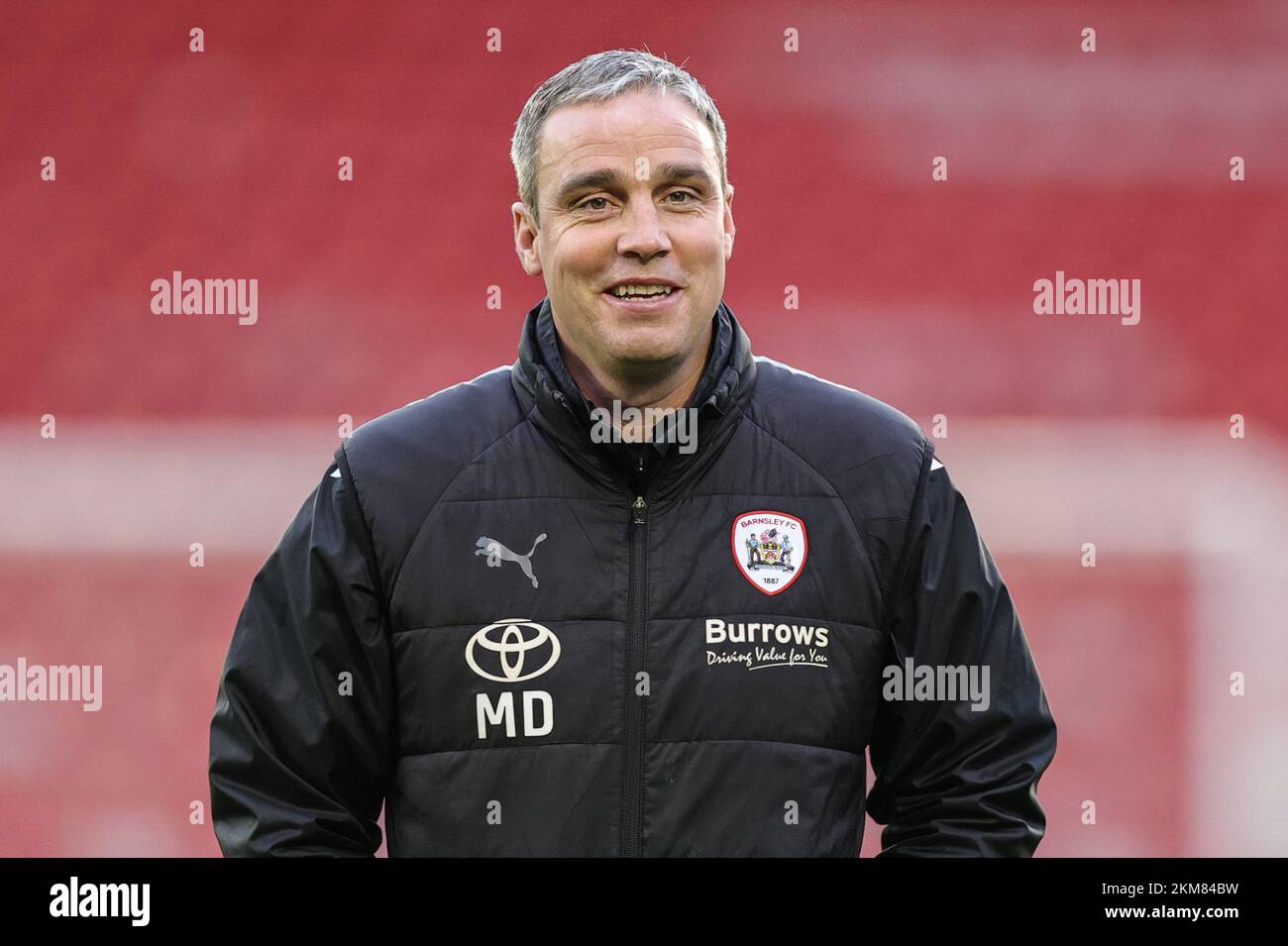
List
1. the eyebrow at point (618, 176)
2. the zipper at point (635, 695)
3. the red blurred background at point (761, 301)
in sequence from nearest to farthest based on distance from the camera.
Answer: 1. the zipper at point (635, 695)
2. the eyebrow at point (618, 176)
3. the red blurred background at point (761, 301)

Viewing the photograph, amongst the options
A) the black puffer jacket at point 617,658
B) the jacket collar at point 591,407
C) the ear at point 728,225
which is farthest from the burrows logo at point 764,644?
the ear at point 728,225

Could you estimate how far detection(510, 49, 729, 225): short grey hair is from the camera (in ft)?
5.14

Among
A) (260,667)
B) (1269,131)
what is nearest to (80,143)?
(260,667)

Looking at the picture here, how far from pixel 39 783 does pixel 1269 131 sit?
283cm

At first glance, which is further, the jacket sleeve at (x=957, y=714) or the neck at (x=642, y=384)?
the neck at (x=642, y=384)

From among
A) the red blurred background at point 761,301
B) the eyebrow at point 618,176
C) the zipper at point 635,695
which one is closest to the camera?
the zipper at point 635,695

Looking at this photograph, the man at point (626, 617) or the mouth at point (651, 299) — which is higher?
the mouth at point (651, 299)

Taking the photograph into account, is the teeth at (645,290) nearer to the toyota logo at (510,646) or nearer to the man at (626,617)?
the man at (626,617)

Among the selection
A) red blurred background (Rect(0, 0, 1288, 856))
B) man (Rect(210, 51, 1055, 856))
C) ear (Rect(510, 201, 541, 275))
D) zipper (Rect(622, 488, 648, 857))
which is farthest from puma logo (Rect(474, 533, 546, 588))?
red blurred background (Rect(0, 0, 1288, 856))

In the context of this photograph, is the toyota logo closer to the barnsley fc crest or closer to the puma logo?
the puma logo

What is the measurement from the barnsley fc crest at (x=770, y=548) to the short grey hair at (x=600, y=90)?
0.38 metres

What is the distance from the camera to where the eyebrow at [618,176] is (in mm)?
1524

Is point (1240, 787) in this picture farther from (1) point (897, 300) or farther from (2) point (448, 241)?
(2) point (448, 241)

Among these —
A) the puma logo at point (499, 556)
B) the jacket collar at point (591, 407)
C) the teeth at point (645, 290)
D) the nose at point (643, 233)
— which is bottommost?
the puma logo at point (499, 556)
